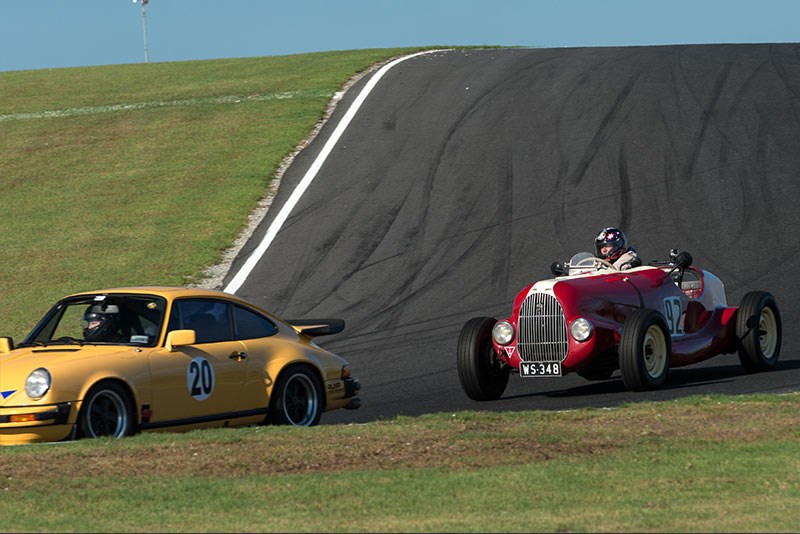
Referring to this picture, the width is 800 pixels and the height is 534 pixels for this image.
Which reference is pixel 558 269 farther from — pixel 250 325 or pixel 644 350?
pixel 250 325

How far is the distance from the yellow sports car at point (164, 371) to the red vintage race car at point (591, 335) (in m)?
1.98

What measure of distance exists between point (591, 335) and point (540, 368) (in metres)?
0.64

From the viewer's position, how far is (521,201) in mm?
23656

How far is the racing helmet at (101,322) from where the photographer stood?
11.4m

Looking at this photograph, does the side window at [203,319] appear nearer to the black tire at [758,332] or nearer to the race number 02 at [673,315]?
the race number 02 at [673,315]

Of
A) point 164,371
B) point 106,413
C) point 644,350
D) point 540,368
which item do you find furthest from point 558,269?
point 106,413

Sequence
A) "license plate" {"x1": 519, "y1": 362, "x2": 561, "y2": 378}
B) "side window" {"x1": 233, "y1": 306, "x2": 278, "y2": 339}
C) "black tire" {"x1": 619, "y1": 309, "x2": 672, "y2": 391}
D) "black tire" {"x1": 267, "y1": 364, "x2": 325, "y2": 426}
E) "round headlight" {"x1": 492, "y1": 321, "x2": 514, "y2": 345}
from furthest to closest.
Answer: "round headlight" {"x1": 492, "y1": 321, "x2": 514, "y2": 345}, "license plate" {"x1": 519, "y1": 362, "x2": 561, "y2": 378}, "black tire" {"x1": 619, "y1": 309, "x2": 672, "y2": 391}, "side window" {"x1": 233, "y1": 306, "x2": 278, "y2": 339}, "black tire" {"x1": 267, "y1": 364, "x2": 325, "y2": 426}

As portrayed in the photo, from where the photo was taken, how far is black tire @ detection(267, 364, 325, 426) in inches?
463

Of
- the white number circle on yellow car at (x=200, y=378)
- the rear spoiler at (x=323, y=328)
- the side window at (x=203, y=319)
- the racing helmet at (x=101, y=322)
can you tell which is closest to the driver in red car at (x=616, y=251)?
the rear spoiler at (x=323, y=328)

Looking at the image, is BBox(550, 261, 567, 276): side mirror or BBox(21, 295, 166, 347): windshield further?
BBox(550, 261, 567, 276): side mirror

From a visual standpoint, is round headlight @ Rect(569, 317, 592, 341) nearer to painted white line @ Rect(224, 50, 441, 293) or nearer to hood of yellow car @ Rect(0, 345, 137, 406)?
hood of yellow car @ Rect(0, 345, 137, 406)

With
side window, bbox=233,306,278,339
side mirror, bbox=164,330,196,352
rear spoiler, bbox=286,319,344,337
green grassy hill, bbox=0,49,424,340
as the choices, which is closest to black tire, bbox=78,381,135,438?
side mirror, bbox=164,330,196,352

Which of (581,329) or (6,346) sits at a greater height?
(6,346)

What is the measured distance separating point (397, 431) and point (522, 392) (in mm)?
4303
